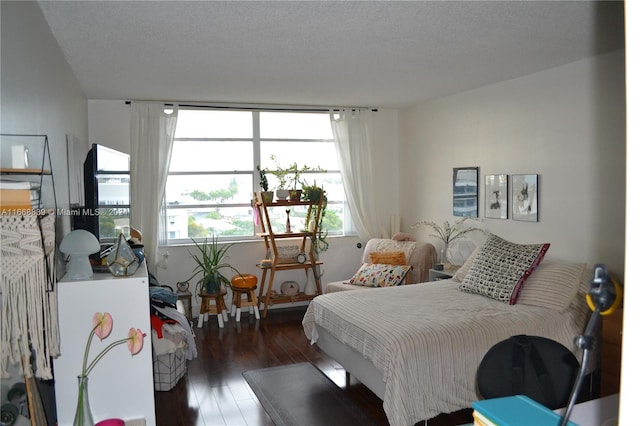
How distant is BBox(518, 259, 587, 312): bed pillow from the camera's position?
3.40 m

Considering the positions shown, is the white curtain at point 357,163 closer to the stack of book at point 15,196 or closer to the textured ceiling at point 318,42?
the textured ceiling at point 318,42

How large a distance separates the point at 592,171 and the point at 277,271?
3.50 metres

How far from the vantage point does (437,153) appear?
5.63 metres

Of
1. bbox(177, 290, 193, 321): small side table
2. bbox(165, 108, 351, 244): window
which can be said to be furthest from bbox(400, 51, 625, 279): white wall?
bbox(177, 290, 193, 321): small side table

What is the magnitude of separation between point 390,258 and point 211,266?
6.29ft

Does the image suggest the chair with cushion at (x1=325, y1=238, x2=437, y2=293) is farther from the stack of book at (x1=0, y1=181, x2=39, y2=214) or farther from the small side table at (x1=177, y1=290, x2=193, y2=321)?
the stack of book at (x1=0, y1=181, x2=39, y2=214)

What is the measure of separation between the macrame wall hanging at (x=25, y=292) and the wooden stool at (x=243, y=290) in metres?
3.59

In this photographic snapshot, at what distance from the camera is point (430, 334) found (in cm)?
290

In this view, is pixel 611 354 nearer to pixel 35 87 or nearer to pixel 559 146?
pixel 559 146

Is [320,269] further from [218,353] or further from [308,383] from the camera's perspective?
[308,383]

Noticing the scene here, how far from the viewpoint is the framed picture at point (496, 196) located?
4.59m

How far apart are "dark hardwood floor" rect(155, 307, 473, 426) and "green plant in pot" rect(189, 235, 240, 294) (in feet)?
1.37

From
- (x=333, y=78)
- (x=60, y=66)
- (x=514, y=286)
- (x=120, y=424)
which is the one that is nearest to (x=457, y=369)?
(x=514, y=286)

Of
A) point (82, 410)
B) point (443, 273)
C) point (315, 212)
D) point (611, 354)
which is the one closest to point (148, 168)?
point (315, 212)
